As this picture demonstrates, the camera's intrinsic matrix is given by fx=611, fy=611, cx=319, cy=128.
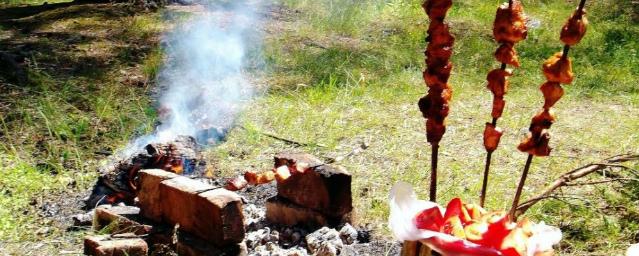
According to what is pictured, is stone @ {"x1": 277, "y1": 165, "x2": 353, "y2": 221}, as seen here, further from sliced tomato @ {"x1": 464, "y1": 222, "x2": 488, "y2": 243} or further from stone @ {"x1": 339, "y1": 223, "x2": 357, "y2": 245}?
sliced tomato @ {"x1": 464, "y1": 222, "x2": 488, "y2": 243}

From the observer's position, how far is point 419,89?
4.93 meters

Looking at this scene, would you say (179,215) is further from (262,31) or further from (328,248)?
(262,31)

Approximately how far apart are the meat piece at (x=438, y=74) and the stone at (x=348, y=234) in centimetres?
148

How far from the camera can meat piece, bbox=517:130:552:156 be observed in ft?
4.45

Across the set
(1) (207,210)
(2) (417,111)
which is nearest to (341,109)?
(2) (417,111)

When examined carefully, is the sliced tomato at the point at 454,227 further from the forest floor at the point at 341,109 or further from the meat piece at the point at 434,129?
the forest floor at the point at 341,109

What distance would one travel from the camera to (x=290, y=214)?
9.32 ft

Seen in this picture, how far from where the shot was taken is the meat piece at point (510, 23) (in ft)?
4.25

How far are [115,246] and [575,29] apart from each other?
1930 mm

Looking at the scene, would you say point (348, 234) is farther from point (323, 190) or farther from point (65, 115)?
point (65, 115)

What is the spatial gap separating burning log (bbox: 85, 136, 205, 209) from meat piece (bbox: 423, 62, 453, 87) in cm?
222

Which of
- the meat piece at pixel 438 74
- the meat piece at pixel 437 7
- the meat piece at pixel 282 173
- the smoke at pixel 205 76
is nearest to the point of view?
the meat piece at pixel 437 7

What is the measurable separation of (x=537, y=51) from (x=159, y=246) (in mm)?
4504

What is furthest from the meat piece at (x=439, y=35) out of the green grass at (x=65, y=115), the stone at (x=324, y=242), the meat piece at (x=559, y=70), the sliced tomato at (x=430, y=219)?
the green grass at (x=65, y=115)
